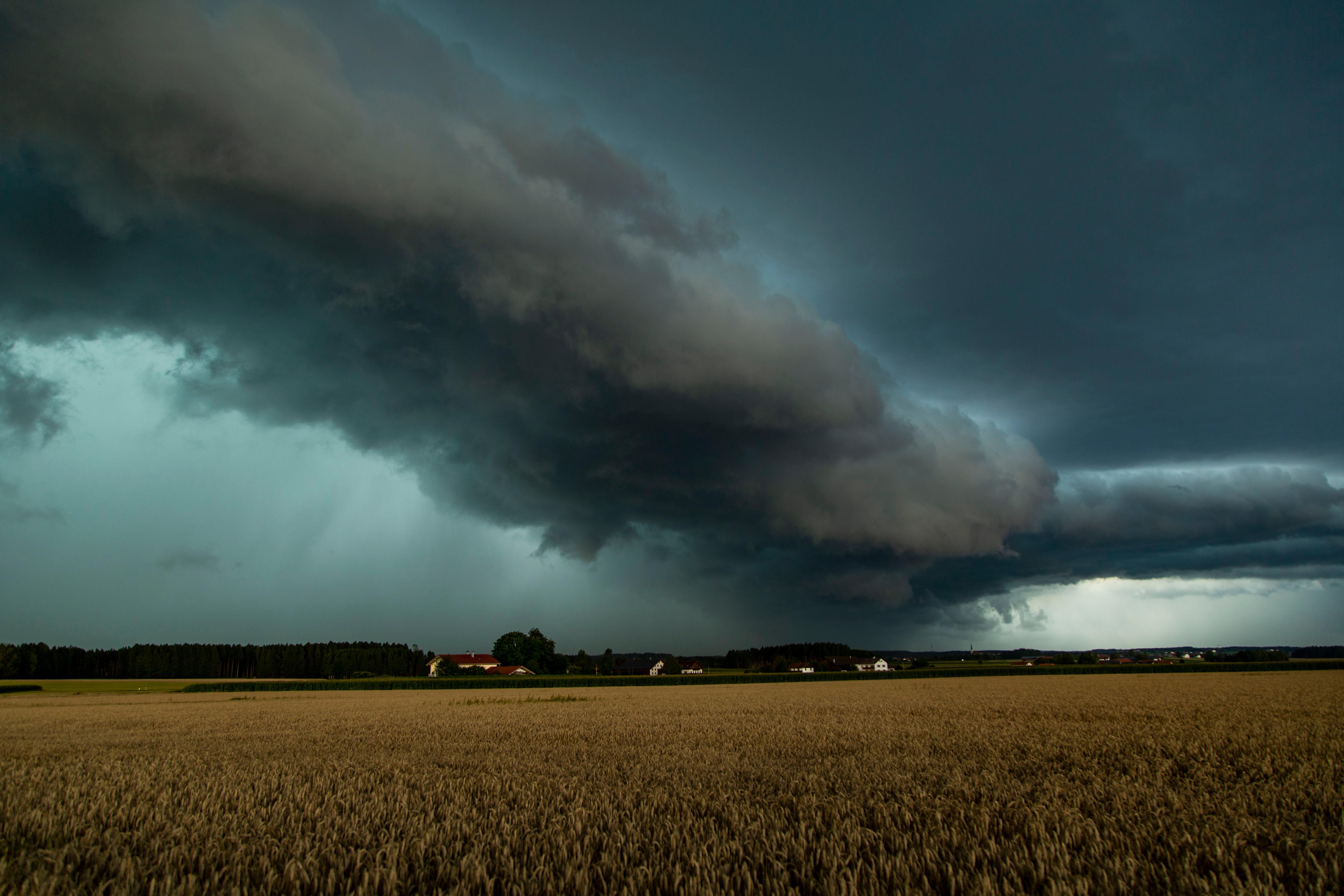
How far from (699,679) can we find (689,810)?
9600cm

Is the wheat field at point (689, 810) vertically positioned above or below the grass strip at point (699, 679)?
above

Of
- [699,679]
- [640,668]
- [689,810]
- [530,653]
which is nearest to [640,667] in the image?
[640,668]

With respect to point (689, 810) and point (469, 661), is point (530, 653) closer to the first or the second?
point (469, 661)

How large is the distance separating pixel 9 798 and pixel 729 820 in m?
10.2

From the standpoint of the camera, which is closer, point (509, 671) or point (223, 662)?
point (509, 671)

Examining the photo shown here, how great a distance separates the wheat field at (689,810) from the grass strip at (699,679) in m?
56.5

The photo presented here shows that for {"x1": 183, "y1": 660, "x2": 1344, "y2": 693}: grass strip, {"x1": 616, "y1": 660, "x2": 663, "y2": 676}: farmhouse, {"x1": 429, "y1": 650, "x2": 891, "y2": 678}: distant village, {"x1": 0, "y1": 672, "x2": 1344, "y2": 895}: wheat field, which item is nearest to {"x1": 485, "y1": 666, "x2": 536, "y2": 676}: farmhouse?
{"x1": 429, "y1": 650, "x2": 891, "y2": 678}: distant village

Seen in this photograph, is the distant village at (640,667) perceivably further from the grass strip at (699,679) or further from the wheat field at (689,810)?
the wheat field at (689,810)

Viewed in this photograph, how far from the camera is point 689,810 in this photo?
780 centimetres

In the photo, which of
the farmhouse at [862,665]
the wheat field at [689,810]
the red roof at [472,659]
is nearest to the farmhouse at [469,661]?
the red roof at [472,659]

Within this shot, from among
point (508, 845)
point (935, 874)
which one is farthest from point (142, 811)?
point (935, 874)

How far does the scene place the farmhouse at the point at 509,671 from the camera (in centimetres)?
13812

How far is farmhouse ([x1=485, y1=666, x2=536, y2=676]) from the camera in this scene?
138 meters

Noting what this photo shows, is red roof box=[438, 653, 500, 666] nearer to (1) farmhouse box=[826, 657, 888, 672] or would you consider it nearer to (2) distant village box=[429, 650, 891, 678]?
(2) distant village box=[429, 650, 891, 678]
